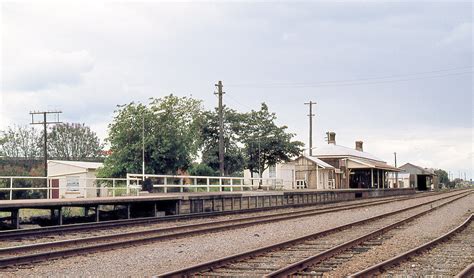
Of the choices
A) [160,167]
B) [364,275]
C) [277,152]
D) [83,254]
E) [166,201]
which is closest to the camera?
[364,275]

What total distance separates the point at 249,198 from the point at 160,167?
10482 mm

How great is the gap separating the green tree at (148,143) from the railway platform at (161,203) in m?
8.53

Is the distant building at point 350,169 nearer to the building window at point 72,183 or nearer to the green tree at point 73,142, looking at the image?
the building window at point 72,183

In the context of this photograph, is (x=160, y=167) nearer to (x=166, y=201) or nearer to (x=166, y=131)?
(x=166, y=131)

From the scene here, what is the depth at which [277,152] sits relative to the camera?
53.7 m

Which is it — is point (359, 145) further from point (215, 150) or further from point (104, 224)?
point (104, 224)

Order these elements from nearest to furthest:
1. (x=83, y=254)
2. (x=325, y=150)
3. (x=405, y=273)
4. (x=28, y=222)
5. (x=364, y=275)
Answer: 1. (x=364, y=275)
2. (x=405, y=273)
3. (x=83, y=254)
4. (x=28, y=222)
5. (x=325, y=150)

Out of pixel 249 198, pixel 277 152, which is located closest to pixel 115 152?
pixel 249 198

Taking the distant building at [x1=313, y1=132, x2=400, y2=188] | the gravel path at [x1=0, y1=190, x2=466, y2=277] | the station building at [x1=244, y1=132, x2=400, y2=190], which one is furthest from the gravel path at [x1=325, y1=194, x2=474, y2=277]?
the distant building at [x1=313, y1=132, x2=400, y2=188]

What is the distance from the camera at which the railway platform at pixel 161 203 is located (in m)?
18.7

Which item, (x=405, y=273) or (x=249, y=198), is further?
(x=249, y=198)

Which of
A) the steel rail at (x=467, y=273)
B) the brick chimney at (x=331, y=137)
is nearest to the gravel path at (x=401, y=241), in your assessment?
the steel rail at (x=467, y=273)

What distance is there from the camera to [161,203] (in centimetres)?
2552

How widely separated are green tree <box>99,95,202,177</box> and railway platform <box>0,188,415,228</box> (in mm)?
8528
